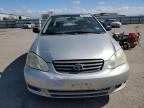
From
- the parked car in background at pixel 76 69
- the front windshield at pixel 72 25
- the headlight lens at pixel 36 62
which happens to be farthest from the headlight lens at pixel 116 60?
the front windshield at pixel 72 25

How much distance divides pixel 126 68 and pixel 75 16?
2632 mm

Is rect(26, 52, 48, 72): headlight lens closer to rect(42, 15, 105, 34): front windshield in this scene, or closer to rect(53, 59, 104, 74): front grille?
rect(53, 59, 104, 74): front grille

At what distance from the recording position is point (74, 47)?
4.43 m

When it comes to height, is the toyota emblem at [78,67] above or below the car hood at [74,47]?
below

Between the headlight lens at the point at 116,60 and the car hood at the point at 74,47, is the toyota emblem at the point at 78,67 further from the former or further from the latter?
the headlight lens at the point at 116,60

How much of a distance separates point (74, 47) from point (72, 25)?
1.55m

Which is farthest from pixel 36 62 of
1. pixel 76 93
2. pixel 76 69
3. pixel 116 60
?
pixel 116 60

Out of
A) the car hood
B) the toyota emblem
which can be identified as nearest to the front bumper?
the toyota emblem

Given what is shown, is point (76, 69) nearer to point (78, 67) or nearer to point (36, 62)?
point (78, 67)

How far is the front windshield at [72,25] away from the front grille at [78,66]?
157 cm

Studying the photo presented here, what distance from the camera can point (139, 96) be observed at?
4.69 meters

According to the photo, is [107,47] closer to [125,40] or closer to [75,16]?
[75,16]

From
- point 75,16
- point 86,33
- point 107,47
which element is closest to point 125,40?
point 75,16

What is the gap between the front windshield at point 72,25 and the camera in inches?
220
